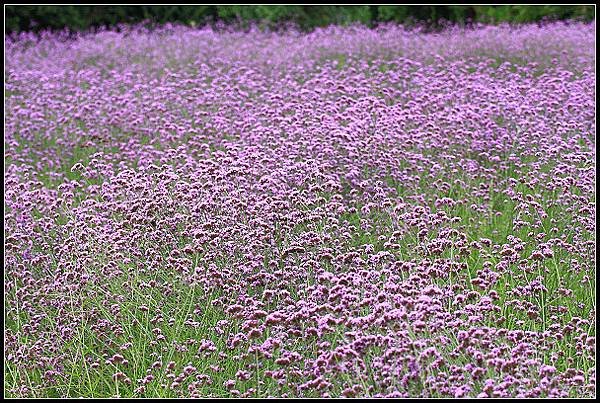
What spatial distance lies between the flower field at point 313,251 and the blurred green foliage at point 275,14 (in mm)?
5260

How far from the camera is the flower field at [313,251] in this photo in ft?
9.10

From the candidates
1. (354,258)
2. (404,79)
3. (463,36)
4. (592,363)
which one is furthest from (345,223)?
(463,36)

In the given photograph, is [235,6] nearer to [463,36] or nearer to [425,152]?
[463,36]

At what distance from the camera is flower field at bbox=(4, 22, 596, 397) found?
2773 mm

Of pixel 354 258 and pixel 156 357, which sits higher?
pixel 354 258

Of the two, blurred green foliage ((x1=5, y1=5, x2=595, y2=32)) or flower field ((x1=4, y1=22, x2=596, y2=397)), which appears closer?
flower field ((x1=4, y1=22, x2=596, y2=397))

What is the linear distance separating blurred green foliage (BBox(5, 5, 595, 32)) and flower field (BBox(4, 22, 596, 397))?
5260mm

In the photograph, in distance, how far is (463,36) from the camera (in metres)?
9.12

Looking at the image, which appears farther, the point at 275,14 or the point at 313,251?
the point at 275,14

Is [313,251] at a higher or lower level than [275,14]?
lower

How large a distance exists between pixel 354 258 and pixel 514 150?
6.41 ft

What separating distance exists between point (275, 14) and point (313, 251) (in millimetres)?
9135

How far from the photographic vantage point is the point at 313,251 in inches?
139

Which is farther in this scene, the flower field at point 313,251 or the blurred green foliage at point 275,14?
the blurred green foliage at point 275,14
